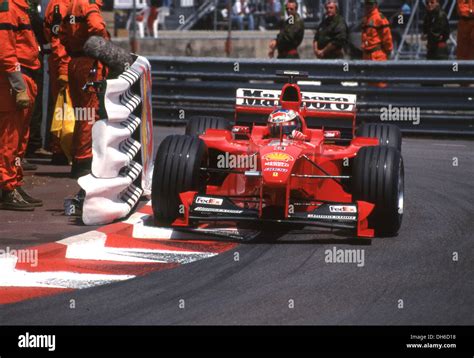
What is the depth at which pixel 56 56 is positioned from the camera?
42.1 feet

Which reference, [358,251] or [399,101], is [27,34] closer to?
[358,251]

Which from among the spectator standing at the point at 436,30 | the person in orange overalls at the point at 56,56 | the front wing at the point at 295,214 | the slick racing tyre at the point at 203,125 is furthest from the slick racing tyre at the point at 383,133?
the spectator standing at the point at 436,30

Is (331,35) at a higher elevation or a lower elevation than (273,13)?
higher

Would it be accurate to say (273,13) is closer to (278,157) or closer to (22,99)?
(22,99)

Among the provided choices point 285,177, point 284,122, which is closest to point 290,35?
point 284,122

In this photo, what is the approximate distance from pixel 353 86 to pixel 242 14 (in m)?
10.8

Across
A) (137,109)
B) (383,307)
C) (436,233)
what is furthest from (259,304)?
(137,109)

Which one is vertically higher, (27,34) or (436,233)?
(27,34)

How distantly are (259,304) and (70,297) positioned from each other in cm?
119

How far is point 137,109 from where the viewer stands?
10836 mm

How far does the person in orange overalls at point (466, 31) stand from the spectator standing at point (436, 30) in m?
0.59

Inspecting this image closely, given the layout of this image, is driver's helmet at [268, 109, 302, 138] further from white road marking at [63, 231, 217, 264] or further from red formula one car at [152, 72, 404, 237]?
white road marking at [63, 231, 217, 264]

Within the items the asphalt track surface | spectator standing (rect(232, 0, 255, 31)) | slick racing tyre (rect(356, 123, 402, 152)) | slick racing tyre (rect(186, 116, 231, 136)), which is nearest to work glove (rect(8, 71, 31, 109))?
the asphalt track surface

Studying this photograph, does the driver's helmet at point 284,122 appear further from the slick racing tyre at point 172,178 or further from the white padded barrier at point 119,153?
the white padded barrier at point 119,153
